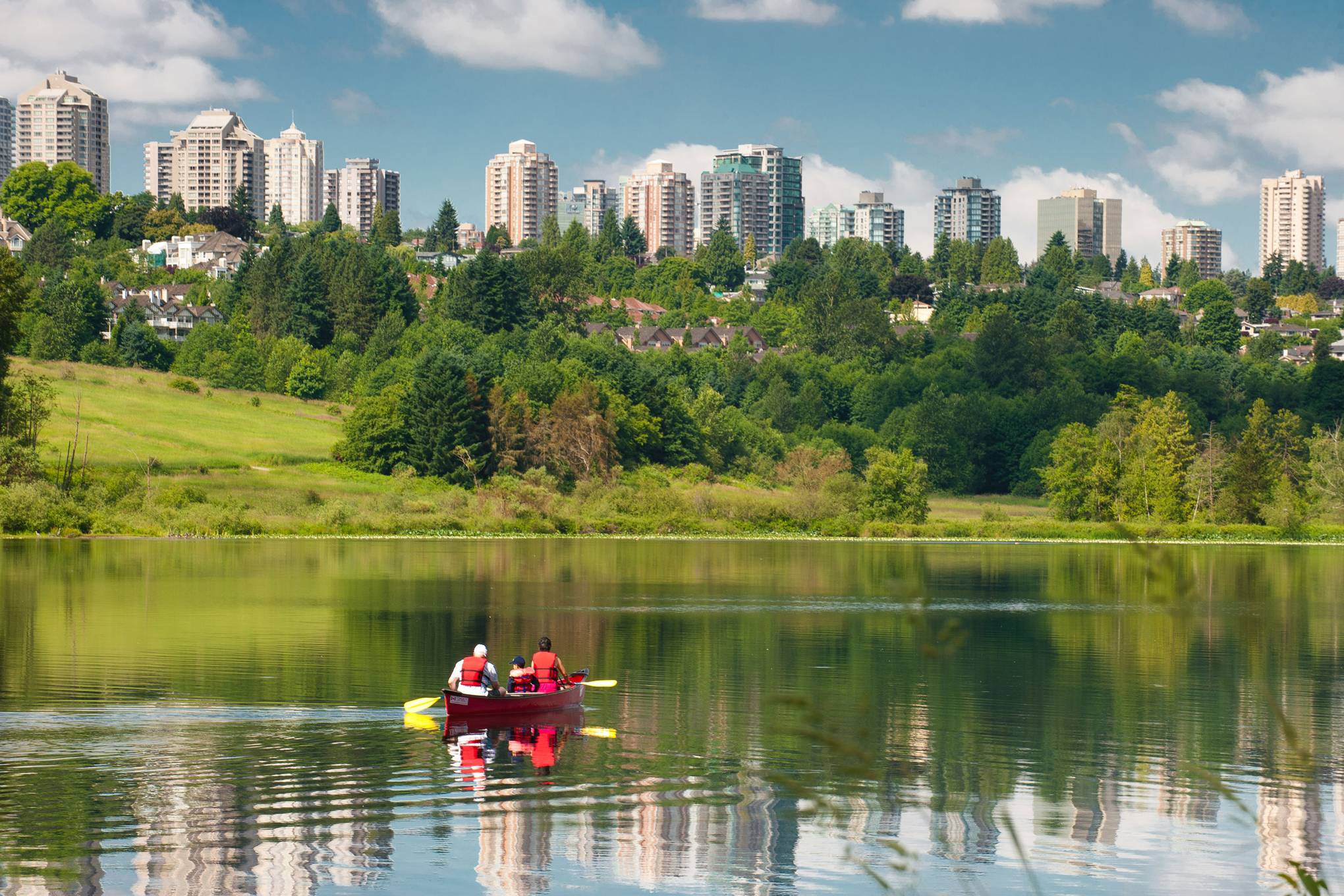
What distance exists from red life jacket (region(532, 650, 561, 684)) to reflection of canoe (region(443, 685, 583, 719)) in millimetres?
471

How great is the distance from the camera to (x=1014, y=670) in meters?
39.9

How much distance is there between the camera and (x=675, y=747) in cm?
2767

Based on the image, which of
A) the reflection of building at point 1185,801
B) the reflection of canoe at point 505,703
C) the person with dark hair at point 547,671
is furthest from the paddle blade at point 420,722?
the reflection of building at point 1185,801

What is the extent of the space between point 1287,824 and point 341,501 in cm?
8413

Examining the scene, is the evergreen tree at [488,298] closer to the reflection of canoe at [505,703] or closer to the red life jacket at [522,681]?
the red life jacket at [522,681]

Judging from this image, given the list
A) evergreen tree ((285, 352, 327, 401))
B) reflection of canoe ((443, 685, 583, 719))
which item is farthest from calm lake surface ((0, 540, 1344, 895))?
evergreen tree ((285, 352, 327, 401))

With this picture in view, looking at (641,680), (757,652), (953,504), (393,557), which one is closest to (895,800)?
(641,680)

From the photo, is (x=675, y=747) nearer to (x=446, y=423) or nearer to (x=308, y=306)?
(x=446, y=423)

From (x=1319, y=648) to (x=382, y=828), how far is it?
114 feet

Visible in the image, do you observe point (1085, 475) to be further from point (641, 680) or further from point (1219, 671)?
point (641, 680)

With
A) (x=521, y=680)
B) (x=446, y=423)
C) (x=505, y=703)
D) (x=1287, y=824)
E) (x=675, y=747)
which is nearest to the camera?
(x=1287, y=824)

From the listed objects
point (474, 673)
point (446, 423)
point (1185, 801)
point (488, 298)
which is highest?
point (488, 298)

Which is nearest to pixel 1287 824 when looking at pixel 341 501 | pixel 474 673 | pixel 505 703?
pixel 505 703

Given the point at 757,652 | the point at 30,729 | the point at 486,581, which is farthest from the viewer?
the point at 486,581
